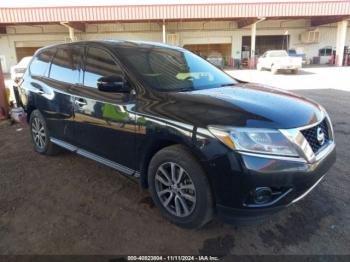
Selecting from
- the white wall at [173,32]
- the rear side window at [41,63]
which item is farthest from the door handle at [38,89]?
the white wall at [173,32]

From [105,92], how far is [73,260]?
1614 mm

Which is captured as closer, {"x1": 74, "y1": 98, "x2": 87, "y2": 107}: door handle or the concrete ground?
the concrete ground

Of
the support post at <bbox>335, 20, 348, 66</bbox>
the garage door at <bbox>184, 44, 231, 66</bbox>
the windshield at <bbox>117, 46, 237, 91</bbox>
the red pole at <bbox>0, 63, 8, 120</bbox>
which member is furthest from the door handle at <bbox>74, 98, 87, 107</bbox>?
the support post at <bbox>335, 20, 348, 66</bbox>

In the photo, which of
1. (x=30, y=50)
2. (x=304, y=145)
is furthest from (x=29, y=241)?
(x=30, y=50)

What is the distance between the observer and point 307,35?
26703 mm

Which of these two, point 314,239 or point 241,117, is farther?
point 314,239

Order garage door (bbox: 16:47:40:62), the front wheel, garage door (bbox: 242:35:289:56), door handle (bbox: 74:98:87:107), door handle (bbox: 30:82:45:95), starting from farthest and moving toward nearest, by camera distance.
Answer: garage door (bbox: 242:35:289:56), garage door (bbox: 16:47:40:62), the front wheel, door handle (bbox: 30:82:45:95), door handle (bbox: 74:98:87:107)

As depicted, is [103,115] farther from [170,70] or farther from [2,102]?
[2,102]

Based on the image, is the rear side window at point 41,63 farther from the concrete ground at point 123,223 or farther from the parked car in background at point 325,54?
the parked car in background at point 325,54

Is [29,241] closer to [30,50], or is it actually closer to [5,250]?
[5,250]

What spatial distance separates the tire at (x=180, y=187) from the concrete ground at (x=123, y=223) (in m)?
0.16

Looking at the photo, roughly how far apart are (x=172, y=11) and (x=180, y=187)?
20.0m

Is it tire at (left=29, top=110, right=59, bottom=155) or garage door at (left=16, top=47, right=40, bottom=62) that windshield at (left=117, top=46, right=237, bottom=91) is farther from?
garage door at (left=16, top=47, right=40, bottom=62)

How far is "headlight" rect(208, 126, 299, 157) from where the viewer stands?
6.97ft
